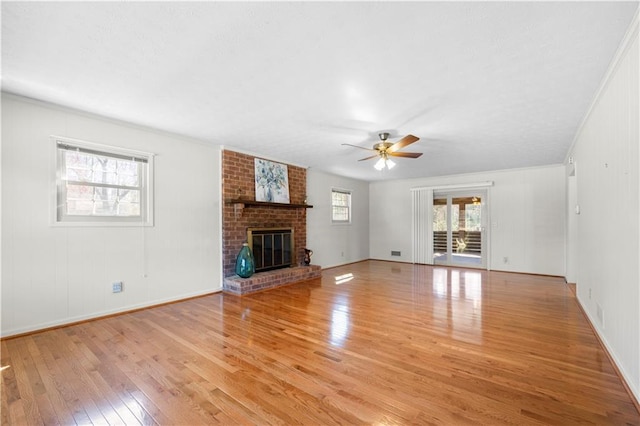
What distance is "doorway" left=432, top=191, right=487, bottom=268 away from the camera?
22.9 feet

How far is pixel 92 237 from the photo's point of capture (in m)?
3.40

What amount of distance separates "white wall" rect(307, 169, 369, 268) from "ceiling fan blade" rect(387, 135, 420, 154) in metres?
2.89

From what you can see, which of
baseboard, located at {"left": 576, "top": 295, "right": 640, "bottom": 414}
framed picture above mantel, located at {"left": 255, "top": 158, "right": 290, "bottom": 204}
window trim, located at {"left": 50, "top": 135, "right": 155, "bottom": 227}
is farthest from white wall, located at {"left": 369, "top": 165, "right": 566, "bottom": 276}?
window trim, located at {"left": 50, "top": 135, "right": 155, "bottom": 227}

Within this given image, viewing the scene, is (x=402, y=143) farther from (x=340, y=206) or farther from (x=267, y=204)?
(x=340, y=206)

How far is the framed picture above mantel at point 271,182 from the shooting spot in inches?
210

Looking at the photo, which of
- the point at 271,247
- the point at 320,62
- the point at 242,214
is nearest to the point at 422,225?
the point at 271,247

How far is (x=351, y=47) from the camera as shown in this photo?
2.04 metres

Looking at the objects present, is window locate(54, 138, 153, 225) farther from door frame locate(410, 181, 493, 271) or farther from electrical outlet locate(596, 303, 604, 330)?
door frame locate(410, 181, 493, 271)

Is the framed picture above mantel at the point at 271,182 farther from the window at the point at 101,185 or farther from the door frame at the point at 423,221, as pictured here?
the door frame at the point at 423,221

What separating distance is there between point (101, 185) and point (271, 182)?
2674mm

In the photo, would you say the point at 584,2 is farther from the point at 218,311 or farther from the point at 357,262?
the point at 357,262

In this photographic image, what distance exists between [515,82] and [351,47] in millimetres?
1550

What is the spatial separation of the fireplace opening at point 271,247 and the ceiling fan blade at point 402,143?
8.73ft

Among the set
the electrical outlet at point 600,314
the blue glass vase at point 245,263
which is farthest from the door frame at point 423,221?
the blue glass vase at point 245,263
